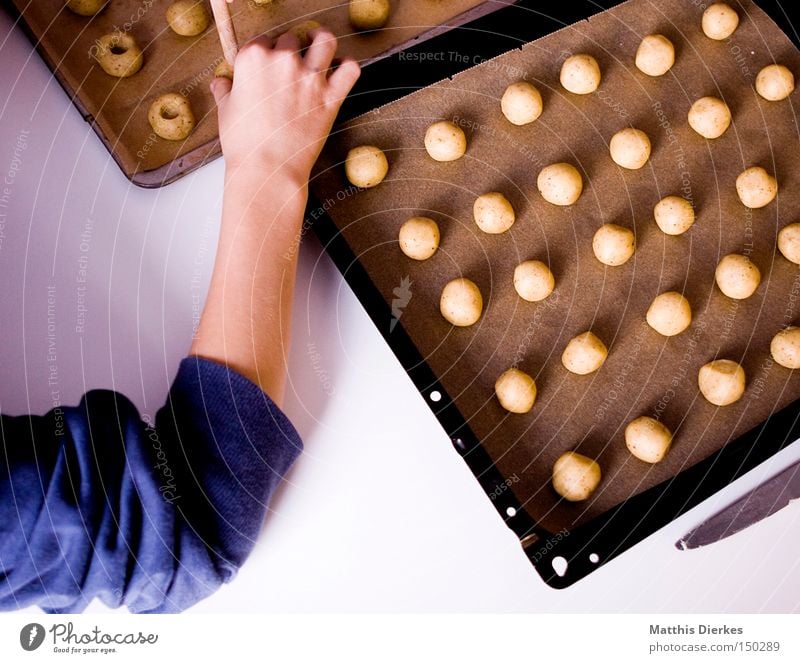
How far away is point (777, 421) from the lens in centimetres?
76

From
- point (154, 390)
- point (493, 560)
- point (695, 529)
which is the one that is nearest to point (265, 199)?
point (154, 390)

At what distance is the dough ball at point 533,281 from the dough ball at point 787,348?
26cm

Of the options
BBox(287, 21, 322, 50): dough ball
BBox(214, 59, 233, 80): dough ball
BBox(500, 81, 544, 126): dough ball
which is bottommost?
BBox(500, 81, 544, 126): dough ball

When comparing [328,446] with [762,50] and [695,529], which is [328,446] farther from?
[762,50]

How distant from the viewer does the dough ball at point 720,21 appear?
0.88m

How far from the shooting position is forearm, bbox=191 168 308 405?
2.27ft

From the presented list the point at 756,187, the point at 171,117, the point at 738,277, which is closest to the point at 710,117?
the point at 756,187

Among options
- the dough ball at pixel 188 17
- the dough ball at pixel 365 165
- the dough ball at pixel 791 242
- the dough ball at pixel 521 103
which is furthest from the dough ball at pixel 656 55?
the dough ball at pixel 188 17

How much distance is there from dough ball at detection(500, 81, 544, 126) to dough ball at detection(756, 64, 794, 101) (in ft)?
0.92

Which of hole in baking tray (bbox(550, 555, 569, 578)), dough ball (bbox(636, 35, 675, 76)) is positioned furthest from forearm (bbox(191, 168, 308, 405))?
dough ball (bbox(636, 35, 675, 76))

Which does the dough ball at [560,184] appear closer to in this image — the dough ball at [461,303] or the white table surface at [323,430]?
the dough ball at [461,303]

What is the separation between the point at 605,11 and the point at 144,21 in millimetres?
605

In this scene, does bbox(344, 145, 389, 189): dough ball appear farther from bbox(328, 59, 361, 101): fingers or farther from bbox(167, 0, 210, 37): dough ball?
bbox(167, 0, 210, 37): dough ball

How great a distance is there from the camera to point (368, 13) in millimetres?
923
